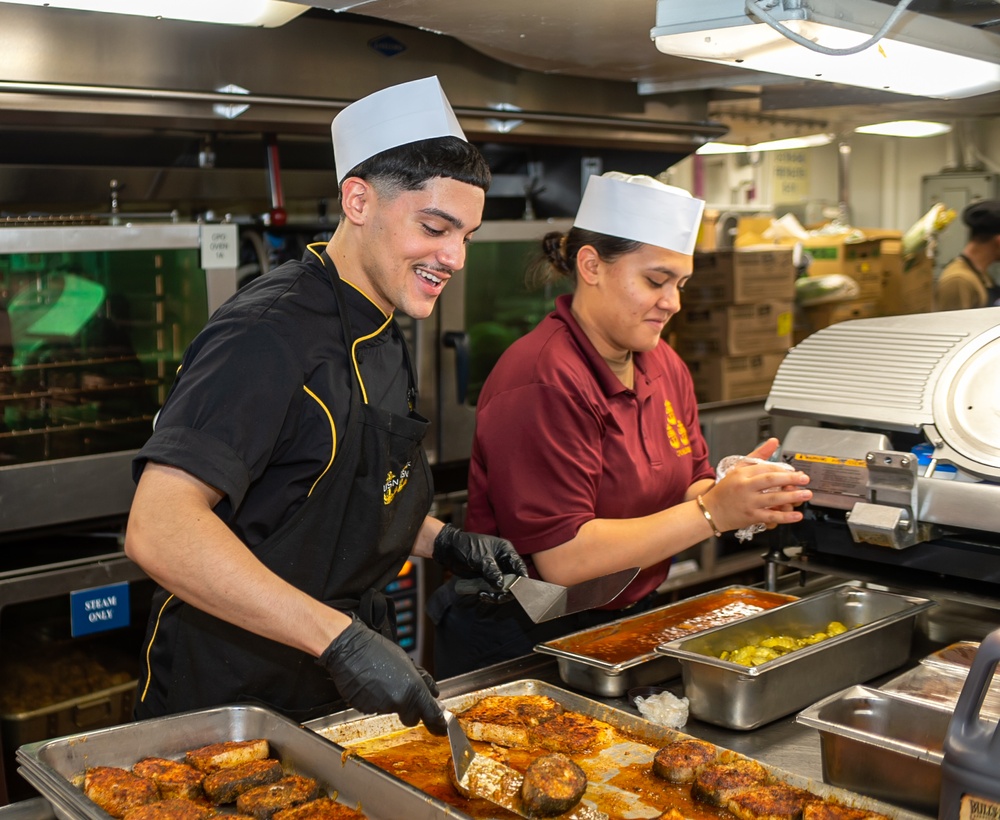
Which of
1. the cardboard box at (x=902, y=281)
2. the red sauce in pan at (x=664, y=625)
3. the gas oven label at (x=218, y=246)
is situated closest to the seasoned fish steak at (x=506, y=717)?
the red sauce in pan at (x=664, y=625)

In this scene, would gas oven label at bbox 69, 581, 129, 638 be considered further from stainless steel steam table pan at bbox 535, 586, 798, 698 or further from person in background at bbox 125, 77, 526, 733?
stainless steel steam table pan at bbox 535, 586, 798, 698

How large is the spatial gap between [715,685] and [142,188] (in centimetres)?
242

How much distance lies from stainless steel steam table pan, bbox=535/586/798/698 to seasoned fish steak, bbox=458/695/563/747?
0.27 feet

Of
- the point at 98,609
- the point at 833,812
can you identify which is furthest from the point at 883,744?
the point at 98,609

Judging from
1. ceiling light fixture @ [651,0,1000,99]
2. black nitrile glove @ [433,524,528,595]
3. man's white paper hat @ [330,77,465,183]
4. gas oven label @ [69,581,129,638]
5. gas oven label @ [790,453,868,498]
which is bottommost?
gas oven label @ [69,581,129,638]

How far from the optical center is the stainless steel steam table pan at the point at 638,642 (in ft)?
6.04

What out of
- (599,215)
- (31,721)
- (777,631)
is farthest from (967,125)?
(31,721)

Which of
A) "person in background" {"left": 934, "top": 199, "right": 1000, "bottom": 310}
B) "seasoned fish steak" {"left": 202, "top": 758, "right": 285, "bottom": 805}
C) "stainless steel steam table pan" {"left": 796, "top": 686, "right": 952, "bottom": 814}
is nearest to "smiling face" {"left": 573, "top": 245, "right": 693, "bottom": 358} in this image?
"stainless steel steam table pan" {"left": 796, "top": 686, "right": 952, "bottom": 814}

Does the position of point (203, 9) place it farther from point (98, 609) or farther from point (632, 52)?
point (98, 609)

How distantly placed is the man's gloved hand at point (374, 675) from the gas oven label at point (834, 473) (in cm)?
103

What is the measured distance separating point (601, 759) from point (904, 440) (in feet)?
3.20

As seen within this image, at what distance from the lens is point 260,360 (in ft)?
5.38

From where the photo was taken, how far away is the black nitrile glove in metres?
1.99

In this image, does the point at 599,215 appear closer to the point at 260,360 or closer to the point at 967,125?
the point at 260,360
